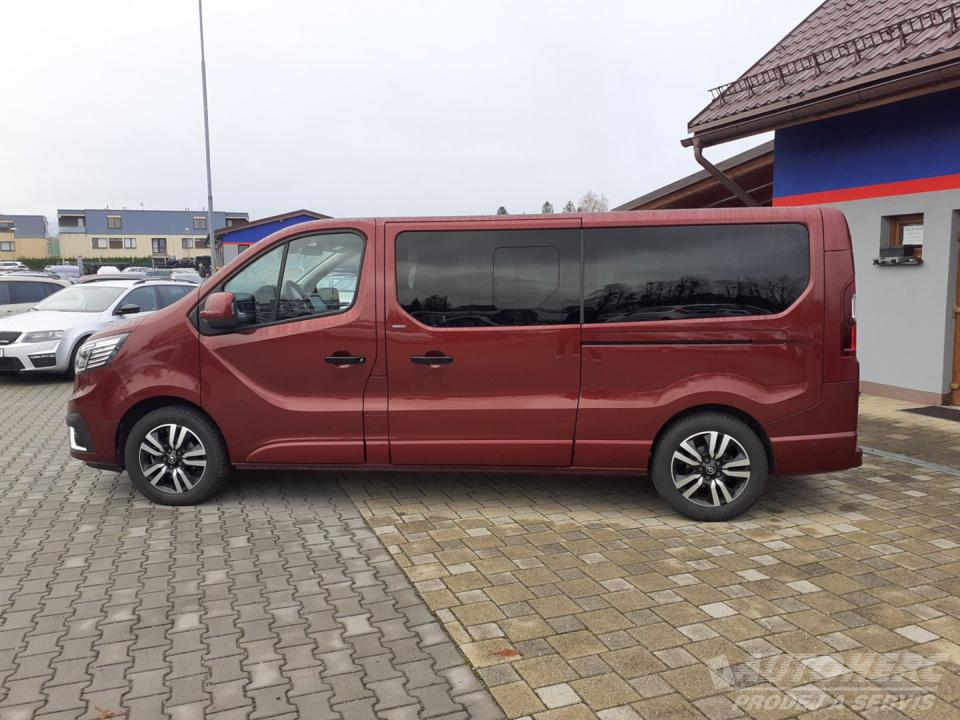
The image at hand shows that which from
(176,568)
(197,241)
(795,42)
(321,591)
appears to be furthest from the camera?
(197,241)

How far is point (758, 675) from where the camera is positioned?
3.28 m

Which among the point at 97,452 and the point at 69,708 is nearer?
the point at 69,708

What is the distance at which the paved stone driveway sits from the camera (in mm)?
3186

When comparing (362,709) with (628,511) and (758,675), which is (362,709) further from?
(628,511)

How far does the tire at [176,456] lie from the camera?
5594 mm

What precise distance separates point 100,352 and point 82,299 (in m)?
8.47

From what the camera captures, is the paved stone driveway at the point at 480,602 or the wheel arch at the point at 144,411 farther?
the wheel arch at the point at 144,411

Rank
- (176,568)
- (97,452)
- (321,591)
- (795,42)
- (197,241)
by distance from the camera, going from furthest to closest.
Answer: (197,241)
(795,42)
(97,452)
(176,568)
(321,591)

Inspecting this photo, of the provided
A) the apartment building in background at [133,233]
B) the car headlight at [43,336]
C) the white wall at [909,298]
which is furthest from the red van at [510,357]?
the apartment building in background at [133,233]

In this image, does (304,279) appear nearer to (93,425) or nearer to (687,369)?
(93,425)

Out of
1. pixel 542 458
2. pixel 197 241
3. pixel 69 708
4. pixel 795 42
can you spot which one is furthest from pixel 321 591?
pixel 197 241

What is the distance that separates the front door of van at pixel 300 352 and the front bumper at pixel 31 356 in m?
7.84

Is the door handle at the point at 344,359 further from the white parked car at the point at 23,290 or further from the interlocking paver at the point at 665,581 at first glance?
the white parked car at the point at 23,290

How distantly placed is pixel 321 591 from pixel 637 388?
2.39m
